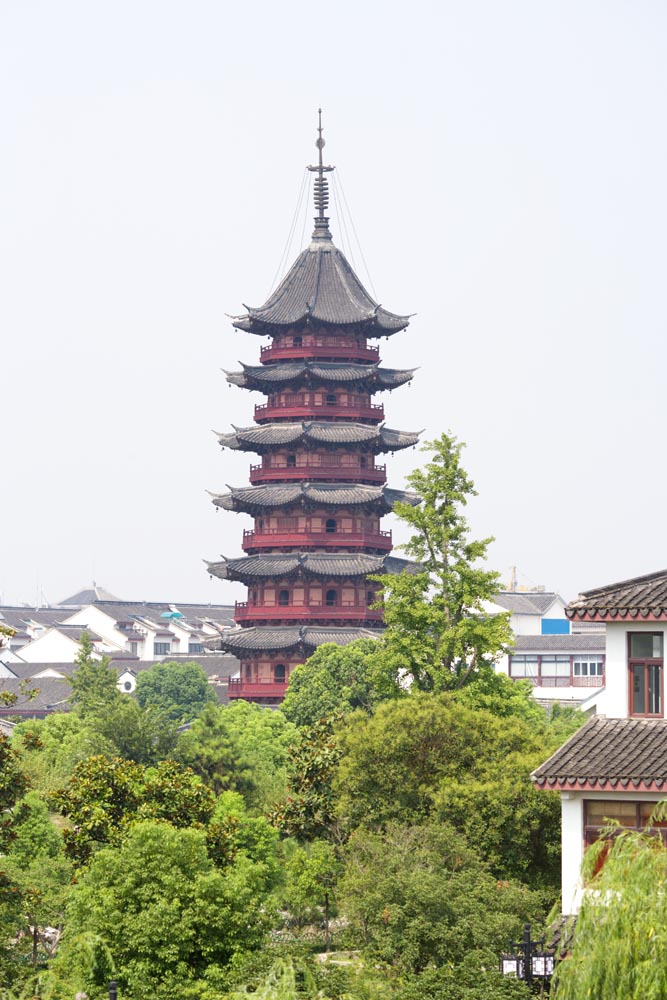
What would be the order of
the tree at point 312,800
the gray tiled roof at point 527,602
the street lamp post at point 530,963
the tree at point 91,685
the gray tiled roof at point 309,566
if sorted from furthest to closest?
the gray tiled roof at point 527,602 → the gray tiled roof at point 309,566 → the tree at point 91,685 → the tree at point 312,800 → the street lamp post at point 530,963

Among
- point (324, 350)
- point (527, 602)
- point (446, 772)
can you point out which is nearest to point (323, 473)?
point (324, 350)

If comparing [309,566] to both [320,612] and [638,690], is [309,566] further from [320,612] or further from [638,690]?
[638,690]

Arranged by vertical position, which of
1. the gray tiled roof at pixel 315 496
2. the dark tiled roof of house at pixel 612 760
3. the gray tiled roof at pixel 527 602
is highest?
the gray tiled roof at pixel 527 602

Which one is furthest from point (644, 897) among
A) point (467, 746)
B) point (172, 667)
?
point (172, 667)

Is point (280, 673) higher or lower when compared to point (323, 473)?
lower

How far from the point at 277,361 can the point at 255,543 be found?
921cm

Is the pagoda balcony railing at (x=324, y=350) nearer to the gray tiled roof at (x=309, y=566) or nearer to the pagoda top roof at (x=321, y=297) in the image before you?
the pagoda top roof at (x=321, y=297)

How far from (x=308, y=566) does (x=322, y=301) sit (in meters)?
13.6

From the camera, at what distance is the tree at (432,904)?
1217 inches

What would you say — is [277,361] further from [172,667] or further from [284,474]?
[172,667]

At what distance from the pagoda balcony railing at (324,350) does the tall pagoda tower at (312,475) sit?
0.05 m

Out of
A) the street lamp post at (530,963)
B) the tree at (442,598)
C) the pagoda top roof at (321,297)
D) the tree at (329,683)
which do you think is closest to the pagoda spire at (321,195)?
the pagoda top roof at (321,297)

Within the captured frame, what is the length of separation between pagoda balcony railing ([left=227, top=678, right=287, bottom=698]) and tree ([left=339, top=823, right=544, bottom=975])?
57.2 m

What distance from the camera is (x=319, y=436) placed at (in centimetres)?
9225
